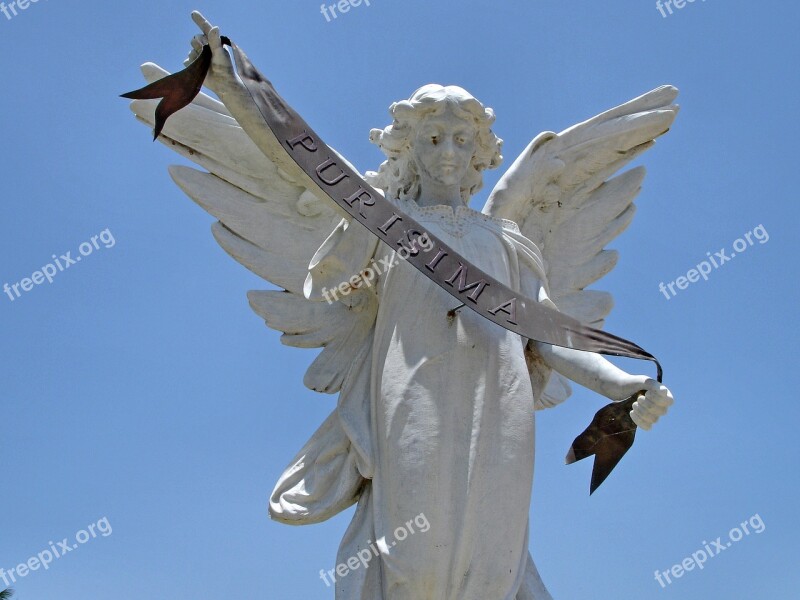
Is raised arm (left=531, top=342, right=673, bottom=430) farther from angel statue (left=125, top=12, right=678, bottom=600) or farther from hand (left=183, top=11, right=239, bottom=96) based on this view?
hand (left=183, top=11, right=239, bottom=96)

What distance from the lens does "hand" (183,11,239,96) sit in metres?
7.02

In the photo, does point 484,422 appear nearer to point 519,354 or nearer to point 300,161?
point 519,354

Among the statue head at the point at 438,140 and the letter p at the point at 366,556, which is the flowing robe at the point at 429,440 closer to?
the letter p at the point at 366,556

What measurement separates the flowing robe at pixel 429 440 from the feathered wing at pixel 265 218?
0.74 feet

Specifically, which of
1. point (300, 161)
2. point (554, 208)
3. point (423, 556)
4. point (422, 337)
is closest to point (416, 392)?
point (422, 337)

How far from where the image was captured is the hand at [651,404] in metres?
6.91

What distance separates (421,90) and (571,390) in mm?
2053

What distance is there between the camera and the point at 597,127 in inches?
334

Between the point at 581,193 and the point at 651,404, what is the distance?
81.0 inches

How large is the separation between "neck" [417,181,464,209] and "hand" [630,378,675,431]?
5.19 feet

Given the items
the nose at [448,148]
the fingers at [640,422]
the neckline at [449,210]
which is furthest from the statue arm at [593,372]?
the nose at [448,148]

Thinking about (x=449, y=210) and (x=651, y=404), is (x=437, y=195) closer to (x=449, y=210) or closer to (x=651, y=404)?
(x=449, y=210)

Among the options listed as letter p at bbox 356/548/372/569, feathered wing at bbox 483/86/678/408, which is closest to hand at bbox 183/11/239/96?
feathered wing at bbox 483/86/678/408

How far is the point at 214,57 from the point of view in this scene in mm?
7051
